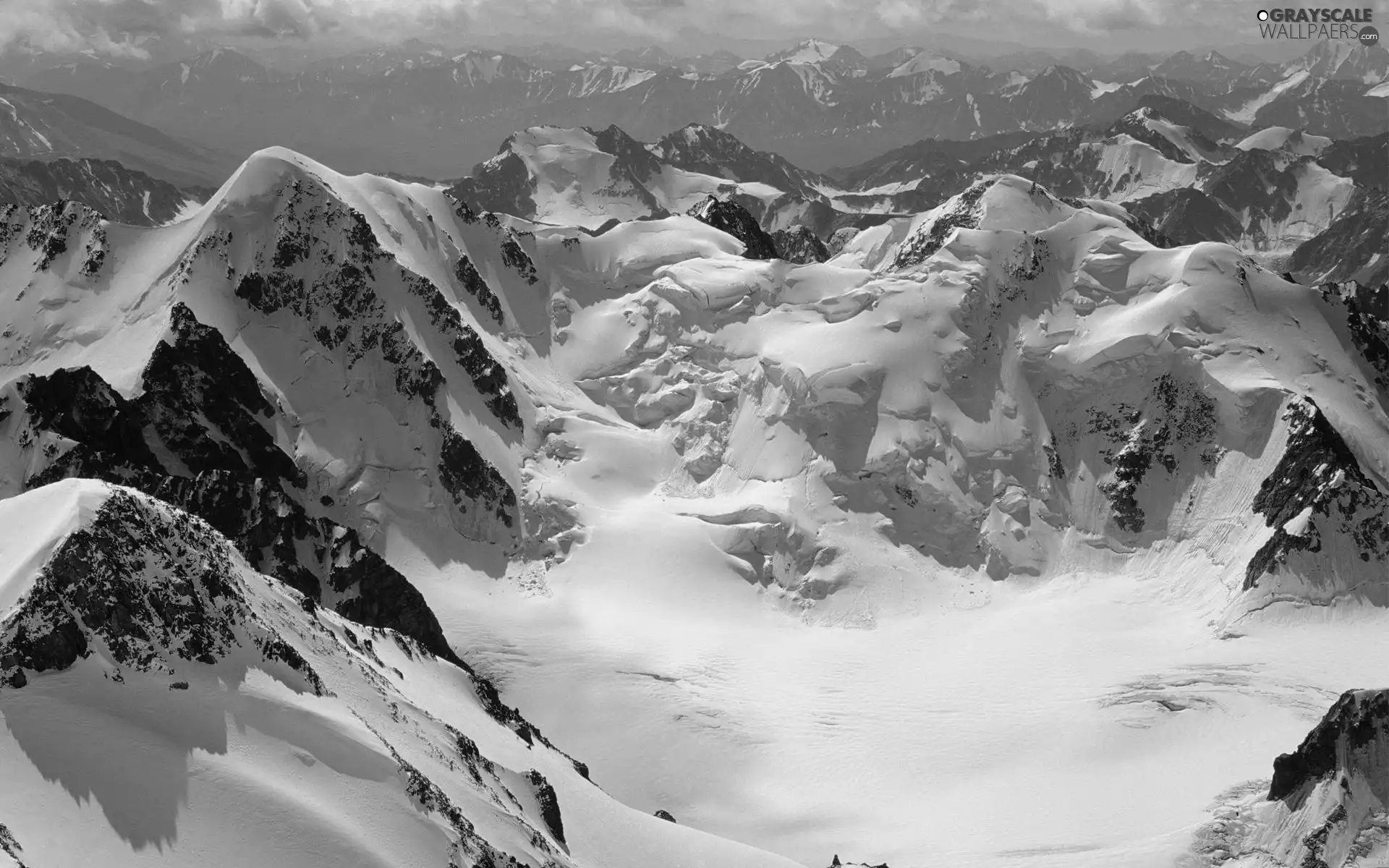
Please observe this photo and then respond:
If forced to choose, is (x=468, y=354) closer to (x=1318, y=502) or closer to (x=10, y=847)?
(x=1318, y=502)

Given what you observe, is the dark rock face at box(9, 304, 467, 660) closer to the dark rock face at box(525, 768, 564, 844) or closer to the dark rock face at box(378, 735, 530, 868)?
the dark rock face at box(525, 768, 564, 844)

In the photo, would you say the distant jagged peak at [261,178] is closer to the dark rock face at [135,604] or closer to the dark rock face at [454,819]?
the dark rock face at [135,604]

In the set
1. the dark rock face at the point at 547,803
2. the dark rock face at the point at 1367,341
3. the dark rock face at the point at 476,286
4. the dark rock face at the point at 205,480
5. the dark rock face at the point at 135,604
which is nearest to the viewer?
the dark rock face at the point at 135,604

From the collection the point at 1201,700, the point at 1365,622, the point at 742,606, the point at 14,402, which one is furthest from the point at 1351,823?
the point at 14,402

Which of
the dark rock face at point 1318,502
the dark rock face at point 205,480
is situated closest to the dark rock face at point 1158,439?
the dark rock face at point 1318,502

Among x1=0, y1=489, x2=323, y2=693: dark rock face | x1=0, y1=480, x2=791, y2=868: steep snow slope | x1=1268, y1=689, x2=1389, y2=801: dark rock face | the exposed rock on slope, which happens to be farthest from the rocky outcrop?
x1=1268, y1=689, x2=1389, y2=801: dark rock face

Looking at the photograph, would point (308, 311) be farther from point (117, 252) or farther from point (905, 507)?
point (905, 507)
